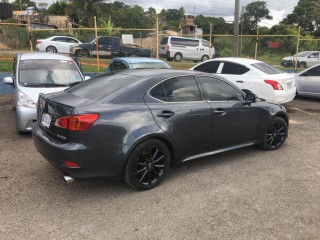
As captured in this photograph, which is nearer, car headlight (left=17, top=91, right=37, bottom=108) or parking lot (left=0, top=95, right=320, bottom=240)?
parking lot (left=0, top=95, right=320, bottom=240)

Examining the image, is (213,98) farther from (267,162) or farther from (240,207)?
(240,207)

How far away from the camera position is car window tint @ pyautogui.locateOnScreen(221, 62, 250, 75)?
8.73 m

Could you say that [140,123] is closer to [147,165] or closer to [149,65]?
[147,165]

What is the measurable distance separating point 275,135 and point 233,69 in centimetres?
354

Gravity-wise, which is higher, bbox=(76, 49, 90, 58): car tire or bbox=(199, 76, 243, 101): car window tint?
bbox=(76, 49, 90, 58): car tire

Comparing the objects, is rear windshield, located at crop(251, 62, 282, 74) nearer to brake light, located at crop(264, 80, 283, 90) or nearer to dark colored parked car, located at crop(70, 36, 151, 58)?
brake light, located at crop(264, 80, 283, 90)

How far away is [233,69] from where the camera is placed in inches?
351

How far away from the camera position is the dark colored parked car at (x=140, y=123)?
3697mm

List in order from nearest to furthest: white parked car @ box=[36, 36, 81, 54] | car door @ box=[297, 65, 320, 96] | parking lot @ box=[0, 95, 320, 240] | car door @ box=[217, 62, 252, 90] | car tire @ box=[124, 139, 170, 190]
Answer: parking lot @ box=[0, 95, 320, 240] < car tire @ box=[124, 139, 170, 190] < car door @ box=[217, 62, 252, 90] < car door @ box=[297, 65, 320, 96] < white parked car @ box=[36, 36, 81, 54]

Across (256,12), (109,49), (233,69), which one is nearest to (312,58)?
(109,49)

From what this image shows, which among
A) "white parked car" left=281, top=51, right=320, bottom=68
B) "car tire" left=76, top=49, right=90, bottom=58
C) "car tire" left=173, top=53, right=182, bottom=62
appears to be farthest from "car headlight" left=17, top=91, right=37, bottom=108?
"white parked car" left=281, top=51, right=320, bottom=68

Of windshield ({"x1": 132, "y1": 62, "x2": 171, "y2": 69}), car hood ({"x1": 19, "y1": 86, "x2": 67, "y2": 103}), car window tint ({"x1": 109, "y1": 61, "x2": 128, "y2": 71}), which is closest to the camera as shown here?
car hood ({"x1": 19, "y1": 86, "x2": 67, "y2": 103})

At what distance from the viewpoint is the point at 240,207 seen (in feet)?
12.3

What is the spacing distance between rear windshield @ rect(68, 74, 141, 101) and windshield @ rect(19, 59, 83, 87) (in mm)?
2582
